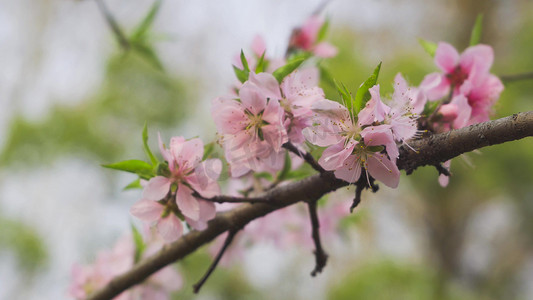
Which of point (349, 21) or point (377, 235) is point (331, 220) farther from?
point (349, 21)

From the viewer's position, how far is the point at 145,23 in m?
0.69

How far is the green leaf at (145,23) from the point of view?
688 mm

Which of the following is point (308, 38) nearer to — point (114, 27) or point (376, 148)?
point (114, 27)

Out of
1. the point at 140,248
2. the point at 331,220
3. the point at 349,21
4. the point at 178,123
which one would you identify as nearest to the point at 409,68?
the point at 349,21

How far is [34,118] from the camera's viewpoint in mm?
4082

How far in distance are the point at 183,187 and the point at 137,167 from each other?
4 cm

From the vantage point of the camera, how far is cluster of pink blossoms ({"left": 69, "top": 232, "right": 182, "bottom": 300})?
0.58 m

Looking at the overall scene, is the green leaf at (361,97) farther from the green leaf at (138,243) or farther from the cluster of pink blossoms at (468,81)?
the green leaf at (138,243)

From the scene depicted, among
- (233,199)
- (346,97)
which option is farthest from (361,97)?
(233,199)

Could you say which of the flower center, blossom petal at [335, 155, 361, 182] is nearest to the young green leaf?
blossom petal at [335, 155, 361, 182]

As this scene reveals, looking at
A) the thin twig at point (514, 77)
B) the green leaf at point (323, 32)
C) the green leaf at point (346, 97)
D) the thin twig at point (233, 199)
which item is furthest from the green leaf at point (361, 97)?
the green leaf at point (323, 32)

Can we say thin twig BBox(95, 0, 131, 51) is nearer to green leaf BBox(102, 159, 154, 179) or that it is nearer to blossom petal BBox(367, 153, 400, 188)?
green leaf BBox(102, 159, 154, 179)

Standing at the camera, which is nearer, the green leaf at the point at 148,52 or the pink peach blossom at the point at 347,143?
the pink peach blossom at the point at 347,143

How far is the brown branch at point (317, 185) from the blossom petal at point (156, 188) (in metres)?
0.07
